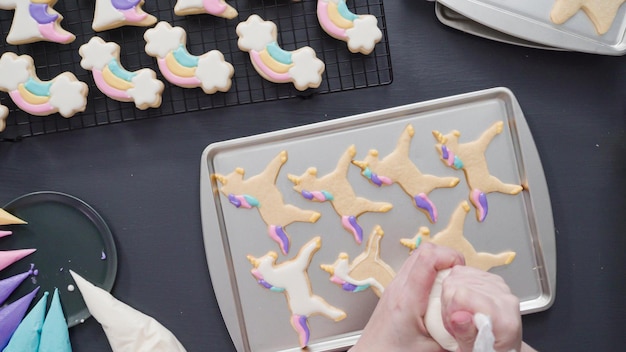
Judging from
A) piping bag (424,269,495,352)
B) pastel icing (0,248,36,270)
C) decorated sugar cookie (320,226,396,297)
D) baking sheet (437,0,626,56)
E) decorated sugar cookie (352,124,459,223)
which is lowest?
piping bag (424,269,495,352)

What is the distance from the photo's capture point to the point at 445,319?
0.70 m

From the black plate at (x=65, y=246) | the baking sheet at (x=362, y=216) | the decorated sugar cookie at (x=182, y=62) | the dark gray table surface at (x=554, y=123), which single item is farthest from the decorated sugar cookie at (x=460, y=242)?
the black plate at (x=65, y=246)

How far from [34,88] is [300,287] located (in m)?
0.56

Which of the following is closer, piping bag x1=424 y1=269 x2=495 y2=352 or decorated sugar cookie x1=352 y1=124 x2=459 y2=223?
piping bag x1=424 y1=269 x2=495 y2=352

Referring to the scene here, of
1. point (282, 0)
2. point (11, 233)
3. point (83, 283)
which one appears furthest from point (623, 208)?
point (11, 233)

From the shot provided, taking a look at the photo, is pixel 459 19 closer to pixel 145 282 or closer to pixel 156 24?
→ pixel 156 24

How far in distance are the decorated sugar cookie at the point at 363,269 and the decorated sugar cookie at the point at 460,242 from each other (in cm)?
5

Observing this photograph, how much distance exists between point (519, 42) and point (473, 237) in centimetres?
34

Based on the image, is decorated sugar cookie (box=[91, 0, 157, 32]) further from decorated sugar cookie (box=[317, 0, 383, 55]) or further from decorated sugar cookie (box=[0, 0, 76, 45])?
decorated sugar cookie (box=[317, 0, 383, 55])

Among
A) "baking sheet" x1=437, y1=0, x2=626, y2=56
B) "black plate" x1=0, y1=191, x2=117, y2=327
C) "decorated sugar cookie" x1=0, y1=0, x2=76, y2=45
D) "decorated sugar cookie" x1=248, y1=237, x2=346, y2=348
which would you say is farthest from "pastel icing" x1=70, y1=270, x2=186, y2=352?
"baking sheet" x1=437, y1=0, x2=626, y2=56

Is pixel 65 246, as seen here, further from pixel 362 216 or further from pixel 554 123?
pixel 554 123

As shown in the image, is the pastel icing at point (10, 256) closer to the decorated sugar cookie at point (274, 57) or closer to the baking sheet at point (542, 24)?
the decorated sugar cookie at point (274, 57)

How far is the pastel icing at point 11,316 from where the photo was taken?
1002 mm

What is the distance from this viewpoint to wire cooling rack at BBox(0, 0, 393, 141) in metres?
1.01
